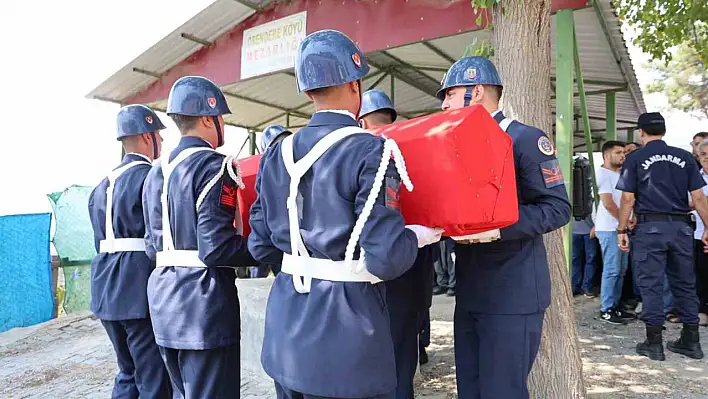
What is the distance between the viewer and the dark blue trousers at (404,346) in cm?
305

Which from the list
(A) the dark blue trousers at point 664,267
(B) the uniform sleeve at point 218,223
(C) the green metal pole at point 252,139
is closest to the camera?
(B) the uniform sleeve at point 218,223

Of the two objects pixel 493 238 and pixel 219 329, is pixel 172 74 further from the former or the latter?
pixel 493 238

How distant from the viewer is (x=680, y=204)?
14.4 feet

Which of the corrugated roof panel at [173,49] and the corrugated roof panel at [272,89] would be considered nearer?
the corrugated roof panel at [173,49]

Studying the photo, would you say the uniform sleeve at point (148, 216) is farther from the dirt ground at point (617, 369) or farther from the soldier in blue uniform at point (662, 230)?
the soldier in blue uniform at point (662, 230)

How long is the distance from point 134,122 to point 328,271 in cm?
216

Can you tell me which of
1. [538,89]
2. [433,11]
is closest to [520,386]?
[538,89]

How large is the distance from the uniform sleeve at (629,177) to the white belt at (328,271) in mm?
3624

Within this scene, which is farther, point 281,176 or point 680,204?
point 680,204

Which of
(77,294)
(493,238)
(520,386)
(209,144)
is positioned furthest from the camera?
(77,294)

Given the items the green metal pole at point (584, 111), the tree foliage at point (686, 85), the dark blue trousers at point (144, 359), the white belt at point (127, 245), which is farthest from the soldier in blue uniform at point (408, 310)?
the tree foliage at point (686, 85)

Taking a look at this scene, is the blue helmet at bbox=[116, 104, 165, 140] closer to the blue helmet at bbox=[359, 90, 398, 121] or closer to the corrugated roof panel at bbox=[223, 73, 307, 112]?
the blue helmet at bbox=[359, 90, 398, 121]

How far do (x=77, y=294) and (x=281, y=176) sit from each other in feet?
22.0

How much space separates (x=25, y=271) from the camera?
6695mm
